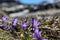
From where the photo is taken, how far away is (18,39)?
2.27 m

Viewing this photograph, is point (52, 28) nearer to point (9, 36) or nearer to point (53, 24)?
point (53, 24)

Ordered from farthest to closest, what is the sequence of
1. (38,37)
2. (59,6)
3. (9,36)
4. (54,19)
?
(59,6)
(54,19)
(9,36)
(38,37)

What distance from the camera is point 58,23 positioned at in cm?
266

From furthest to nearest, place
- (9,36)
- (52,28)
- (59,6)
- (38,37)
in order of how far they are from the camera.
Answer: (59,6)
(52,28)
(9,36)
(38,37)

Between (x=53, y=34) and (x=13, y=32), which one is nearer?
(x=13, y=32)

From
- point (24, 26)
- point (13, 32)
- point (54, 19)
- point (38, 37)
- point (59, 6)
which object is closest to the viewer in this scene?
point (38, 37)

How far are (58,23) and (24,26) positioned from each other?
A: 858mm

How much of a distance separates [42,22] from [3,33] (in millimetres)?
528

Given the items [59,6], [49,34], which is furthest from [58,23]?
[59,6]

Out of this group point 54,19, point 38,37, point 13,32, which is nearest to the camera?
point 38,37

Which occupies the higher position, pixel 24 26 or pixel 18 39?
pixel 24 26

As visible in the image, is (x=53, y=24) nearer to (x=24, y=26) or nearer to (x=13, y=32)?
(x=13, y=32)

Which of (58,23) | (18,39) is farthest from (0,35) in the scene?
(58,23)

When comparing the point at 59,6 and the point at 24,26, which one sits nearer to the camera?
the point at 24,26
